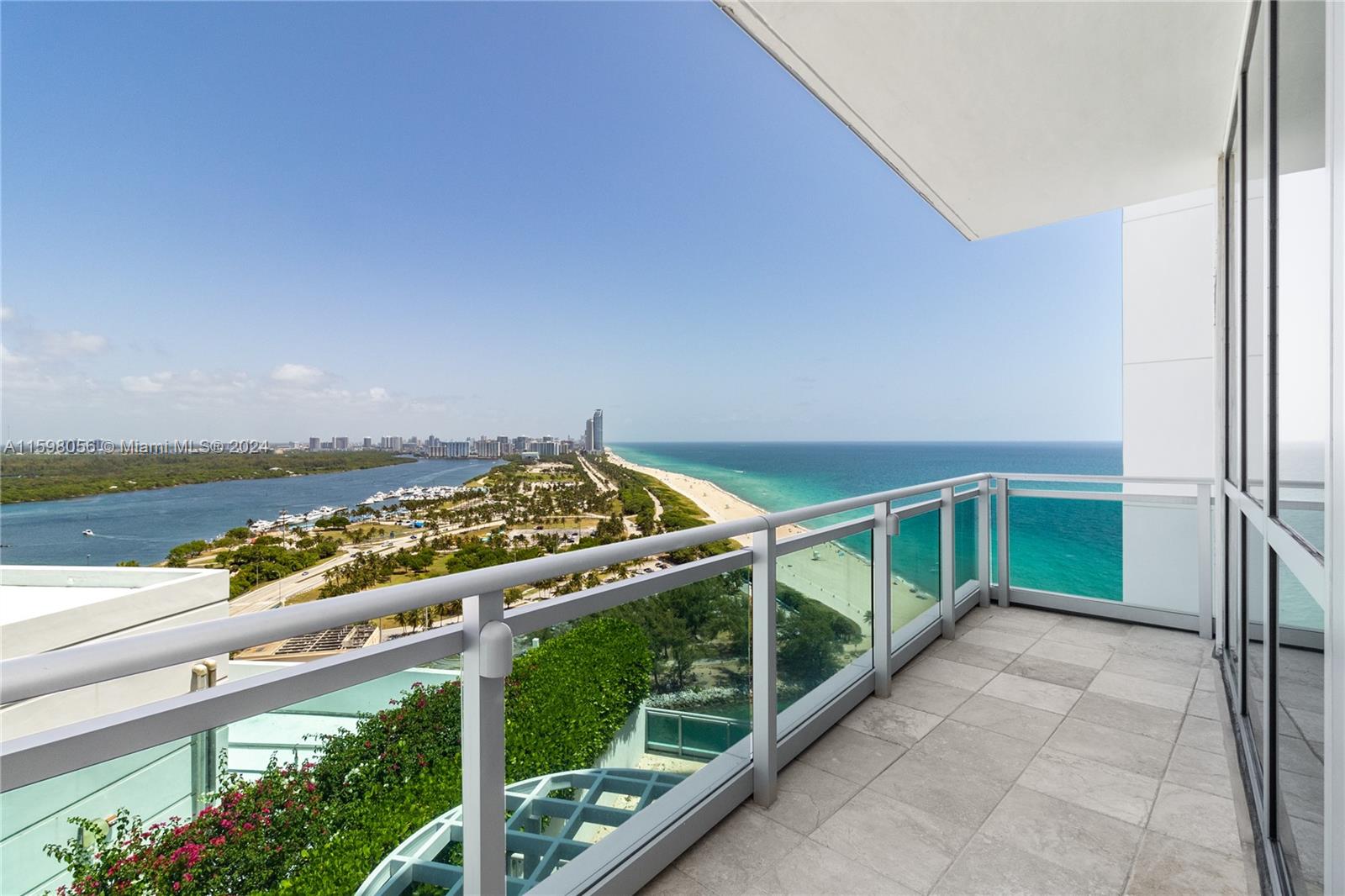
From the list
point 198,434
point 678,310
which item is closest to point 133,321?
point 198,434

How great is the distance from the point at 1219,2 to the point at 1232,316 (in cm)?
147

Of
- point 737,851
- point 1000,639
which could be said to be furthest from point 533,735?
point 1000,639

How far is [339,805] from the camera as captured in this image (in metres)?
1.13

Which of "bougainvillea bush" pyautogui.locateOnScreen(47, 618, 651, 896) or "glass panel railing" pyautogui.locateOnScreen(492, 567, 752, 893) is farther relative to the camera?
"glass panel railing" pyautogui.locateOnScreen(492, 567, 752, 893)

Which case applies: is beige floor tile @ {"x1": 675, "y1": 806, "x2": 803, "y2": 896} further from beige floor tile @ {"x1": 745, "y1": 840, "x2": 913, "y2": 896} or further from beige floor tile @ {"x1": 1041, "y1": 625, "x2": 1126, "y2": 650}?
beige floor tile @ {"x1": 1041, "y1": 625, "x2": 1126, "y2": 650}

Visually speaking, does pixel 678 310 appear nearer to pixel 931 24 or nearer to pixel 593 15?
pixel 593 15

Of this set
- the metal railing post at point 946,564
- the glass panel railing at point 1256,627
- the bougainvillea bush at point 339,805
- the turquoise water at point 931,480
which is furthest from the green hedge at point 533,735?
the metal railing post at point 946,564

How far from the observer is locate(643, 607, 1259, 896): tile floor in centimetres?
185

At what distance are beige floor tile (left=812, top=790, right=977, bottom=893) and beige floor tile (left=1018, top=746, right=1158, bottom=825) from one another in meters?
0.51

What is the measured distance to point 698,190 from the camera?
42.8m

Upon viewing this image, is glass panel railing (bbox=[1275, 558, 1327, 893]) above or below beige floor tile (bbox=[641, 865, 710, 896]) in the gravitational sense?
above

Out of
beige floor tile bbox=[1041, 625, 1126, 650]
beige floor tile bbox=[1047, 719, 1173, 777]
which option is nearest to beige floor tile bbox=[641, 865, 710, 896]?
beige floor tile bbox=[1047, 719, 1173, 777]

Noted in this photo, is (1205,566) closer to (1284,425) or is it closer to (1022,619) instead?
(1022,619)

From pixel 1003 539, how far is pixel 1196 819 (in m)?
2.82
